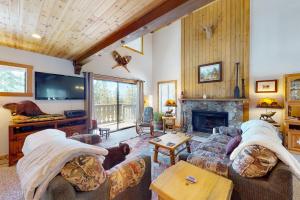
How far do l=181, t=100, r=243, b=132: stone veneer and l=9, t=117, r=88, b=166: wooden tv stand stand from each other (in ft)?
12.2

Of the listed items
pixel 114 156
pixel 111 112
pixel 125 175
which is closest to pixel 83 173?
pixel 125 175

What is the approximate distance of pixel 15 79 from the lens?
3369 millimetres

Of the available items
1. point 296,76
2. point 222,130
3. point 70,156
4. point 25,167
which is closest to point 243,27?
point 296,76

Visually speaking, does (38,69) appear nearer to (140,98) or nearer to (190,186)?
(140,98)

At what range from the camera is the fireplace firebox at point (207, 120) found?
15.8 ft

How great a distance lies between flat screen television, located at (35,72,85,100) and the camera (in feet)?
11.8

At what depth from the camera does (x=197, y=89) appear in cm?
540

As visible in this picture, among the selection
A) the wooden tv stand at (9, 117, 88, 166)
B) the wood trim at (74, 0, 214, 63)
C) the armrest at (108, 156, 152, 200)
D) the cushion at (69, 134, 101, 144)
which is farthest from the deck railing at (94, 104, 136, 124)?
the armrest at (108, 156, 152, 200)

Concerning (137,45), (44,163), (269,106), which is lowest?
(44,163)

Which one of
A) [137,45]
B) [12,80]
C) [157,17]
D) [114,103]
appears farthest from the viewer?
[137,45]

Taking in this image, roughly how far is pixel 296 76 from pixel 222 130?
2.23 m

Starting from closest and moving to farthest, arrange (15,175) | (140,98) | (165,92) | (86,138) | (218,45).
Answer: (15,175) → (86,138) → (218,45) → (140,98) → (165,92)

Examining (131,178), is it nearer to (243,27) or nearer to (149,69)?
(243,27)

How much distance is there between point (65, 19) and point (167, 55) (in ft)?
15.3
